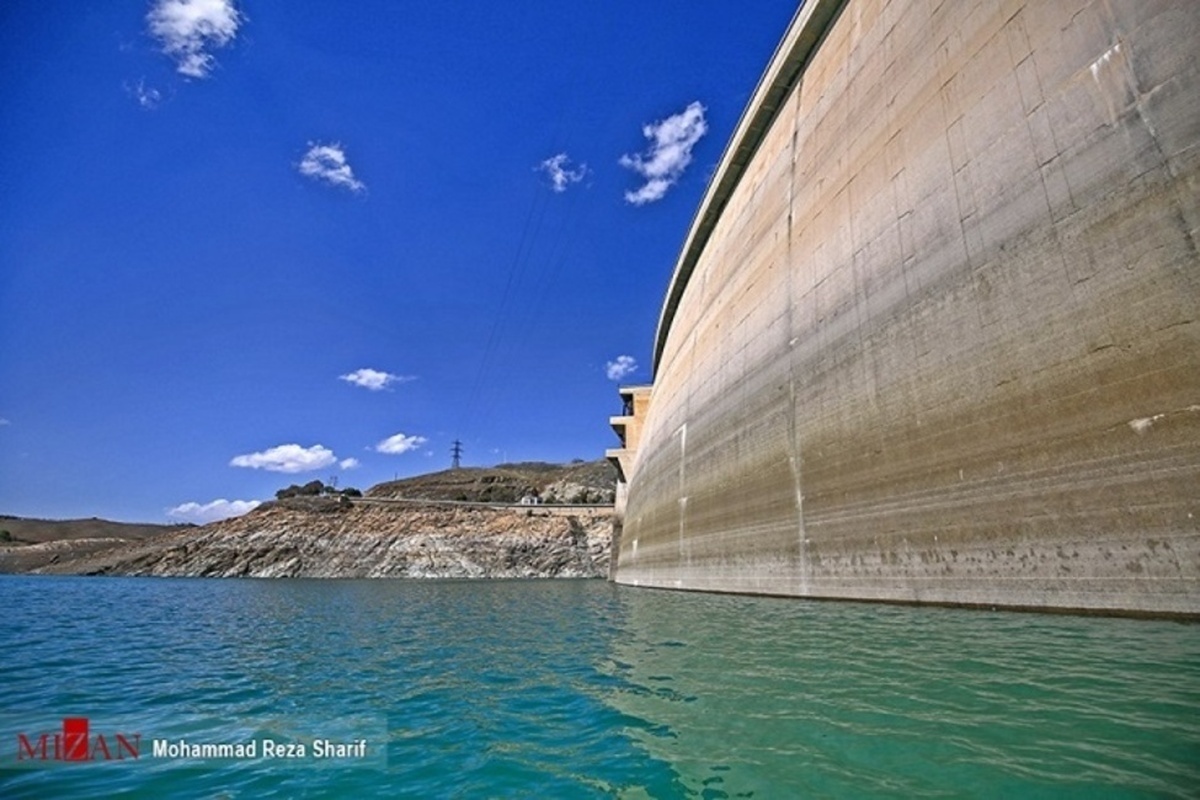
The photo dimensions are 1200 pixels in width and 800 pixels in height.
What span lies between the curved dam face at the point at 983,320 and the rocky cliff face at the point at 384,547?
36.1 m

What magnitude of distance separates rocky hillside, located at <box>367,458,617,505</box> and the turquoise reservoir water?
54550mm

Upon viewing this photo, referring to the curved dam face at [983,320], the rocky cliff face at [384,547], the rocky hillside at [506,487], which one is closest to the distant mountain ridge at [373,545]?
the rocky cliff face at [384,547]

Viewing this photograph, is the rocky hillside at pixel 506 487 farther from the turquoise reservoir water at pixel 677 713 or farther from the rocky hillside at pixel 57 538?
the turquoise reservoir water at pixel 677 713

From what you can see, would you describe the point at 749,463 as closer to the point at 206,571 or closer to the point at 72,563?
the point at 206,571

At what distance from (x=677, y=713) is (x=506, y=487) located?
222ft

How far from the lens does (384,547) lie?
47.7 meters

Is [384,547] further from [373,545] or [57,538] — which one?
[57,538]

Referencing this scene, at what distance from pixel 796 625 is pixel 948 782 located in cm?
523

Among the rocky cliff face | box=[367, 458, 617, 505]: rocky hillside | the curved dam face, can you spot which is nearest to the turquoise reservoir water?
the curved dam face

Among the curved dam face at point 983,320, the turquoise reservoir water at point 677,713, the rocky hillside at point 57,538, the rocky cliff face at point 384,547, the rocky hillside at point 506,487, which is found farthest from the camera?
the rocky hillside at point 506,487

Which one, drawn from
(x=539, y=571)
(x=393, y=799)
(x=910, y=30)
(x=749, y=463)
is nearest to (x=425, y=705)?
(x=393, y=799)

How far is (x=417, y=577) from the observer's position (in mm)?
45781

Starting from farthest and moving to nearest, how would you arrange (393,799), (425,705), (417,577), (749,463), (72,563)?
(72,563), (417,577), (749,463), (425,705), (393,799)

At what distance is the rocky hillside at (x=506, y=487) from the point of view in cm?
6644
